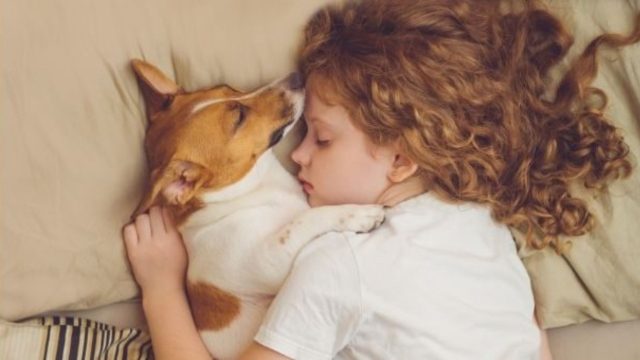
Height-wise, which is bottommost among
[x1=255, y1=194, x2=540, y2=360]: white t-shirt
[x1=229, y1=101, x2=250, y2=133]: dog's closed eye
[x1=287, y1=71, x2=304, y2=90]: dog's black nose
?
[x1=255, y1=194, x2=540, y2=360]: white t-shirt

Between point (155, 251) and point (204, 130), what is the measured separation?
0.27m

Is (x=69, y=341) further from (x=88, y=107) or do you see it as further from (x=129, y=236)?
(x=88, y=107)

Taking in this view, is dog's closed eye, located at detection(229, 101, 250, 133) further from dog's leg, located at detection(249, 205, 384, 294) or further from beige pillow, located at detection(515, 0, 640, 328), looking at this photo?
beige pillow, located at detection(515, 0, 640, 328)

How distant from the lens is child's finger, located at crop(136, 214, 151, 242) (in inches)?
59.2

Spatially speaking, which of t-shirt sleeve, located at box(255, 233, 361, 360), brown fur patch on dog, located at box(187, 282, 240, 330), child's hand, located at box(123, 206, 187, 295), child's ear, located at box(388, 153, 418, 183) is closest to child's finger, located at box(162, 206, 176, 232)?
child's hand, located at box(123, 206, 187, 295)

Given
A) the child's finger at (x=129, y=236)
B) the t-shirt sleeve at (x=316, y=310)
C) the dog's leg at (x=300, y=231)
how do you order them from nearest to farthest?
the t-shirt sleeve at (x=316, y=310), the dog's leg at (x=300, y=231), the child's finger at (x=129, y=236)

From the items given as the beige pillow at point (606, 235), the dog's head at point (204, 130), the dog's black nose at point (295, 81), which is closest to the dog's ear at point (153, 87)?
the dog's head at point (204, 130)

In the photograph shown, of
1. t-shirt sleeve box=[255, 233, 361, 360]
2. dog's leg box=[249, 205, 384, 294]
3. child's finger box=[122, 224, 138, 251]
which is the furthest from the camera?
child's finger box=[122, 224, 138, 251]

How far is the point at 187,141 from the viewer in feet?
4.72

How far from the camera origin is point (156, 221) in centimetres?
153

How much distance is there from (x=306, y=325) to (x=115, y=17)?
69 centimetres

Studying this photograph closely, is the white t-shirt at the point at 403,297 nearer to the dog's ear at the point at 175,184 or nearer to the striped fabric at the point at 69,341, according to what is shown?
the dog's ear at the point at 175,184

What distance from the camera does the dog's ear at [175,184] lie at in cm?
139

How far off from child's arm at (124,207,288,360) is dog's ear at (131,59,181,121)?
0.70 feet
